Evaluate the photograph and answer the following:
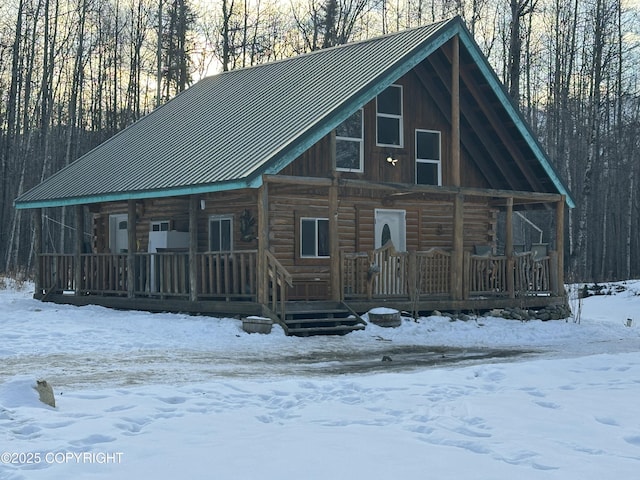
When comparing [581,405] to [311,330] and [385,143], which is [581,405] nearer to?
[311,330]

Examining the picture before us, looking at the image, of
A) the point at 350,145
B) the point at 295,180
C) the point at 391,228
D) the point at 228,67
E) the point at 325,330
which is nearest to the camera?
the point at 325,330

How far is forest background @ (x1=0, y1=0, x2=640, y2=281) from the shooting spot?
165 feet

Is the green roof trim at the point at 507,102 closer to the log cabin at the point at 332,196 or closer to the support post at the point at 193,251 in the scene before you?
the log cabin at the point at 332,196

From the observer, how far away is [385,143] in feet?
84.4

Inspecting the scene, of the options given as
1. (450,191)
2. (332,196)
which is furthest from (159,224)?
(450,191)

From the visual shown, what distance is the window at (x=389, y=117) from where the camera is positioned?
2567cm

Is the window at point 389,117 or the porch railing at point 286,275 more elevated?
the window at point 389,117

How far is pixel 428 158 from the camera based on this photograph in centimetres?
2661

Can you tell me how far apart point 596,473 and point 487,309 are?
1746 centimetres

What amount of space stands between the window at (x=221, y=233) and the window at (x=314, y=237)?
6.19 feet

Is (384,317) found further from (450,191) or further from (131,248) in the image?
(131,248)

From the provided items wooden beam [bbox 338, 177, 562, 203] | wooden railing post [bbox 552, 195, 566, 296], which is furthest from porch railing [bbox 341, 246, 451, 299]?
wooden railing post [bbox 552, 195, 566, 296]

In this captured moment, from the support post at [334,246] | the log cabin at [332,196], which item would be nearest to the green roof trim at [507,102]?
the log cabin at [332,196]

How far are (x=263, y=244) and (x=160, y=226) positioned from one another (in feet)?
25.3
